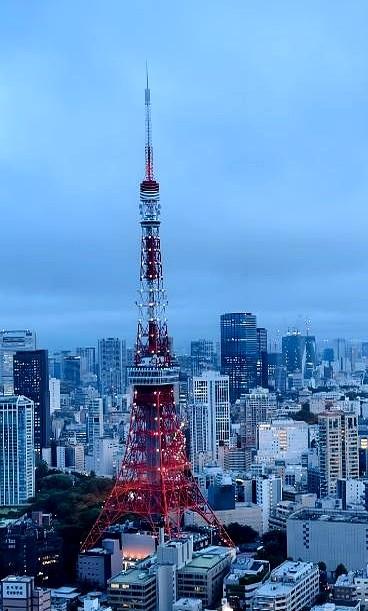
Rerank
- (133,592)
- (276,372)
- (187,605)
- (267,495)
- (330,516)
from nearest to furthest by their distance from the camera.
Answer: (187,605), (133,592), (330,516), (267,495), (276,372)

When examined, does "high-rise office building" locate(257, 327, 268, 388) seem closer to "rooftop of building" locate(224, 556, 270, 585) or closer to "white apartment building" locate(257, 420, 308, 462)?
"white apartment building" locate(257, 420, 308, 462)

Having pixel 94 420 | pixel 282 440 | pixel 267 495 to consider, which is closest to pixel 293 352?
pixel 94 420

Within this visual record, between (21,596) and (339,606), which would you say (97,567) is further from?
(339,606)

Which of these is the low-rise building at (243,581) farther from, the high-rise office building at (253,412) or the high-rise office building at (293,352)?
the high-rise office building at (293,352)

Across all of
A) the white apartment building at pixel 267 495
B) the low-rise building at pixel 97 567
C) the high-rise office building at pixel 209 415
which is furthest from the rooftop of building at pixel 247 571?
the high-rise office building at pixel 209 415

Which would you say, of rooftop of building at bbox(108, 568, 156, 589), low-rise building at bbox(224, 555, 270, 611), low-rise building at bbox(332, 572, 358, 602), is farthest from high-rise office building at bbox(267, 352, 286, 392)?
rooftop of building at bbox(108, 568, 156, 589)
